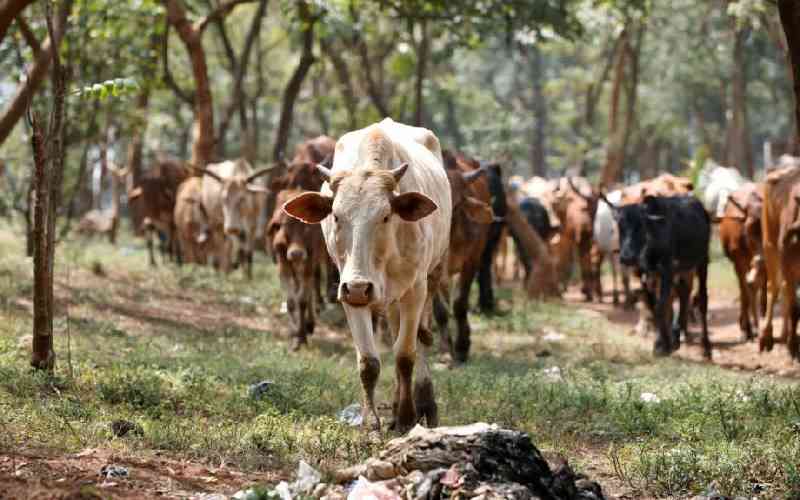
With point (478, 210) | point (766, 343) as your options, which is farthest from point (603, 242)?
point (478, 210)

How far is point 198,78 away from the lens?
18000mm

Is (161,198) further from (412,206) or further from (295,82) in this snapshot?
(412,206)

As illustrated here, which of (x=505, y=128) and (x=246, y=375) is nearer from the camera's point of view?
(x=246, y=375)

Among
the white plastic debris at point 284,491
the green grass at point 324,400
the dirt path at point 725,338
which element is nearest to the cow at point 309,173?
the green grass at point 324,400

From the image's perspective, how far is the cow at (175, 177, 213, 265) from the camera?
777 inches

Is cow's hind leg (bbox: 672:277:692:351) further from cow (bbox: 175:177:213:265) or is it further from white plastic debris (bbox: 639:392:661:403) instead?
cow (bbox: 175:177:213:265)

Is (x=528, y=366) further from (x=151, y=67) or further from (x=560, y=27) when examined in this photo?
(x=151, y=67)

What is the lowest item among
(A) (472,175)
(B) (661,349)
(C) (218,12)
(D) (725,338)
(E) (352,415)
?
(D) (725,338)

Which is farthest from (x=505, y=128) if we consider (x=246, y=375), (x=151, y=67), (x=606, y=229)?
(x=246, y=375)

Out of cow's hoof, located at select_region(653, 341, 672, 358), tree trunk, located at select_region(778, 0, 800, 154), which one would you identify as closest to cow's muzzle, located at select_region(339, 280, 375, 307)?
tree trunk, located at select_region(778, 0, 800, 154)

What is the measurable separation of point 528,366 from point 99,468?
20.1 ft

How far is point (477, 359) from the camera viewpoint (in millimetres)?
12055

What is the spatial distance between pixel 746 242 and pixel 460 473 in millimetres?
10728

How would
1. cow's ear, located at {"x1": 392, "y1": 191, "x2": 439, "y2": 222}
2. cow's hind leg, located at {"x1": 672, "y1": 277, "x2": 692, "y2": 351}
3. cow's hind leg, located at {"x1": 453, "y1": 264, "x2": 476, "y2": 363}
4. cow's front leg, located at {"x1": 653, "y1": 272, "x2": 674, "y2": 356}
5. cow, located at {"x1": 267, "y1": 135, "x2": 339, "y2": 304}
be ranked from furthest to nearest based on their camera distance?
cow's hind leg, located at {"x1": 672, "y1": 277, "x2": 692, "y2": 351}
cow's front leg, located at {"x1": 653, "y1": 272, "x2": 674, "y2": 356}
cow, located at {"x1": 267, "y1": 135, "x2": 339, "y2": 304}
cow's hind leg, located at {"x1": 453, "y1": 264, "x2": 476, "y2": 363}
cow's ear, located at {"x1": 392, "y1": 191, "x2": 439, "y2": 222}
